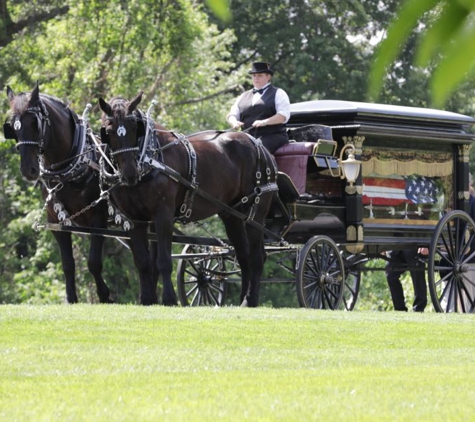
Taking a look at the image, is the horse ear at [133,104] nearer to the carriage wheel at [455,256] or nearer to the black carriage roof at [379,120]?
the black carriage roof at [379,120]

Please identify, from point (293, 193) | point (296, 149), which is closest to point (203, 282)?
point (293, 193)

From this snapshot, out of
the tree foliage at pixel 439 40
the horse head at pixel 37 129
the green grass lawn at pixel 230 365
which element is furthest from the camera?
the horse head at pixel 37 129

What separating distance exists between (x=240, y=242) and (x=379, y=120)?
236cm

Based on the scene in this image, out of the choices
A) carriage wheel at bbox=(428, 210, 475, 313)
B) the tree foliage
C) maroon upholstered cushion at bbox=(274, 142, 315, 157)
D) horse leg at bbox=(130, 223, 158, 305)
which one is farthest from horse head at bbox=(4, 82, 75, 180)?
the tree foliage

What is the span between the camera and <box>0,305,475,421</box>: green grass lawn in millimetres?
5258

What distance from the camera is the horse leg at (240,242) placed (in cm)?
1332

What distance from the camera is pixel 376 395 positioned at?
5832mm

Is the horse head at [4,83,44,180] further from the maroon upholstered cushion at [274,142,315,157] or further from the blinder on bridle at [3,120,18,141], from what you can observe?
the maroon upholstered cushion at [274,142,315,157]

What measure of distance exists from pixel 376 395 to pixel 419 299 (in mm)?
11046

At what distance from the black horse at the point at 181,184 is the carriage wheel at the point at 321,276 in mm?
585

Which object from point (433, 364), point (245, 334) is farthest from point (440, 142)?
point (433, 364)

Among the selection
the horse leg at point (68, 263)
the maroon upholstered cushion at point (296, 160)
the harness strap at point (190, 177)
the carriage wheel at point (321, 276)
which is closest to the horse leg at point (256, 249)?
the maroon upholstered cushion at point (296, 160)

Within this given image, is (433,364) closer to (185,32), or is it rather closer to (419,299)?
(419,299)

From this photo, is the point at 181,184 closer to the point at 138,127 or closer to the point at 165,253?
the point at 165,253
